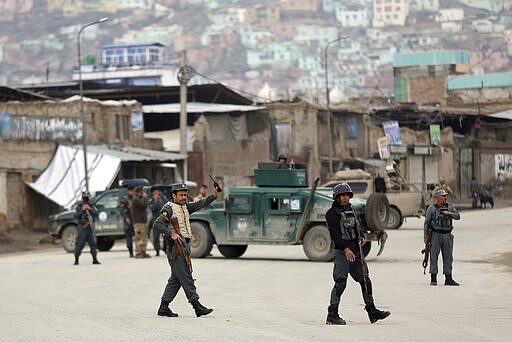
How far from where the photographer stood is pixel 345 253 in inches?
599

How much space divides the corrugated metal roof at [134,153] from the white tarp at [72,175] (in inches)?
19.3

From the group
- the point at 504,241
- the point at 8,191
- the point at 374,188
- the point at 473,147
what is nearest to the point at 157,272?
the point at 504,241

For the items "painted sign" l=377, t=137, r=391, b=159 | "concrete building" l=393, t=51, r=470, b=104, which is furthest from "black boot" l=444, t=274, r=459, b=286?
"concrete building" l=393, t=51, r=470, b=104

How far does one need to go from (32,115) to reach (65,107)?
8.36ft

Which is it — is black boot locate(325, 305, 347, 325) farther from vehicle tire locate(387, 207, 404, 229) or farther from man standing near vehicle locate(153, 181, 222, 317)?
vehicle tire locate(387, 207, 404, 229)

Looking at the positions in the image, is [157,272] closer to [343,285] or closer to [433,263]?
[433,263]

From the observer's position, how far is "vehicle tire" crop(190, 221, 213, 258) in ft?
94.7

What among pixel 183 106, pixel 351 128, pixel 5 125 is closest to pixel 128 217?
pixel 5 125

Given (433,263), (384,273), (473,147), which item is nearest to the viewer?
(433,263)

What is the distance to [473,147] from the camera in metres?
80.6

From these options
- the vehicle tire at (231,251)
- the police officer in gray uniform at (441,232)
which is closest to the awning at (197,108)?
the vehicle tire at (231,251)

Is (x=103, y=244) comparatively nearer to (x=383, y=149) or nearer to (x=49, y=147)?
(x=49, y=147)

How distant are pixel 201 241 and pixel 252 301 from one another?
10.5 meters

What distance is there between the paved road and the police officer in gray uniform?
0.35 meters
